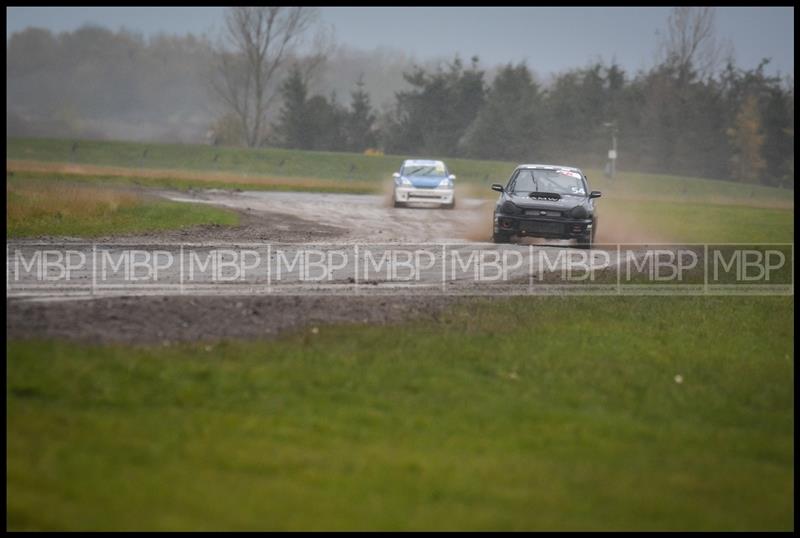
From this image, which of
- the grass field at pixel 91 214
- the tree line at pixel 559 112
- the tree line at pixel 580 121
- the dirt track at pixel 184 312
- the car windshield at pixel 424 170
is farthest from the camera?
the tree line at pixel 559 112

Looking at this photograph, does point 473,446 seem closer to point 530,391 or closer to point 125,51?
point 530,391

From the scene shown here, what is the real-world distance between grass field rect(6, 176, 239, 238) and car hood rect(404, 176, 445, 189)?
26.2ft

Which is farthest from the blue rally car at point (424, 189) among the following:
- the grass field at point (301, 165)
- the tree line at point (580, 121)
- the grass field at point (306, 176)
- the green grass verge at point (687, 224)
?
the tree line at point (580, 121)

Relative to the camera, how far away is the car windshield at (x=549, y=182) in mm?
23781

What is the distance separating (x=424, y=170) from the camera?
118 ft

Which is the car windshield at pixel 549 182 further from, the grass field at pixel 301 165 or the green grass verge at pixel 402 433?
the grass field at pixel 301 165

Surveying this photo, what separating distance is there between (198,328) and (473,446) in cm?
430

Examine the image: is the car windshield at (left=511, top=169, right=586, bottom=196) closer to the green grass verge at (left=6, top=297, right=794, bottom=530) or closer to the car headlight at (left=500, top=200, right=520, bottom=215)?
the car headlight at (left=500, top=200, right=520, bottom=215)

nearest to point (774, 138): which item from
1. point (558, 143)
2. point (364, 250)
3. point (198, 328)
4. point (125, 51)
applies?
point (558, 143)

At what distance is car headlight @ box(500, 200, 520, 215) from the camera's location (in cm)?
2289

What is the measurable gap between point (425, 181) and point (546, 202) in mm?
12479

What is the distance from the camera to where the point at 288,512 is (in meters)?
6.17

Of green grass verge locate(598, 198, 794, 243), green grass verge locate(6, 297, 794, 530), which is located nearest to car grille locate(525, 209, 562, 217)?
green grass verge locate(598, 198, 794, 243)

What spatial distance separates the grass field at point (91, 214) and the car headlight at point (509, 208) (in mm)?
7101
